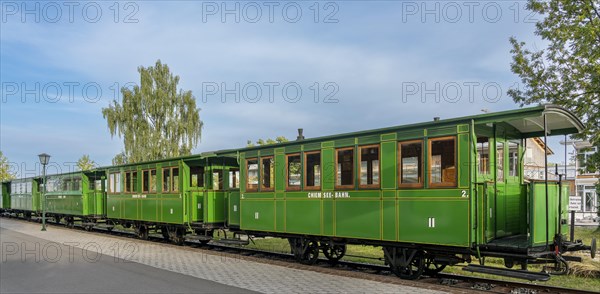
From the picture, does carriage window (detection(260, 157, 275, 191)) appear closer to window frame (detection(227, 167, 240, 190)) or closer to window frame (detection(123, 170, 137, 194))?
window frame (detection(227, 167, 240, 190))

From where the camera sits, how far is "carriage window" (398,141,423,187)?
29.5 ft

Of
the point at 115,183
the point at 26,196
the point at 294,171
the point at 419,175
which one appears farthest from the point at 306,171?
the point at 26,196

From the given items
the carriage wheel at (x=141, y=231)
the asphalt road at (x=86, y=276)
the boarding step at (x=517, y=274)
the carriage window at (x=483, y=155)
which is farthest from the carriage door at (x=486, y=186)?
the carriage wheel at (x=141, y=231)

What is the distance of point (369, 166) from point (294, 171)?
242 cm

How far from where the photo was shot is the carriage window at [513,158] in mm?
9438

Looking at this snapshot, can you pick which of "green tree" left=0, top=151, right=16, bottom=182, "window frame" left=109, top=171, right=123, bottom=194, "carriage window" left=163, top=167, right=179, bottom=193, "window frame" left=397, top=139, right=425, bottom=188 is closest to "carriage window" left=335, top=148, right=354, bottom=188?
"window frame" left=397, top=139, right=425, bottom=188

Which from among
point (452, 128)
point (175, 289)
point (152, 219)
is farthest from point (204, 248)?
point (452, 128)

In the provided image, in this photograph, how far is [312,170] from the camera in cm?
1123

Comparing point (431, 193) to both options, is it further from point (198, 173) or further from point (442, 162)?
point (198, 173)

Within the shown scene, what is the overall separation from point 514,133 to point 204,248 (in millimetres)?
10162

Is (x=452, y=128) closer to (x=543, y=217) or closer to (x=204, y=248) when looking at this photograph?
(x=543, y=217)

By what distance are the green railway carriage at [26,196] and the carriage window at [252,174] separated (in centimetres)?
2245

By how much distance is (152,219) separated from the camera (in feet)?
57.0

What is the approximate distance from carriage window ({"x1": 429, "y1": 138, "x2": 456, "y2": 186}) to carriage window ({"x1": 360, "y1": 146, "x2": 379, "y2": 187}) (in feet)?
4.17
